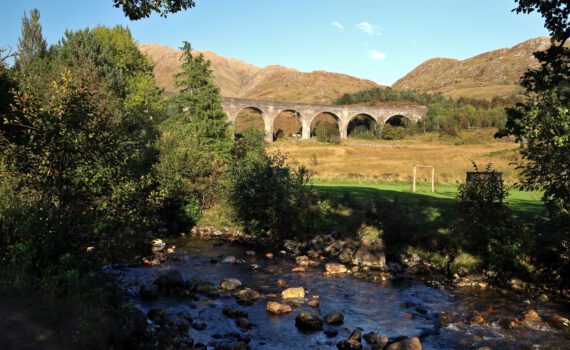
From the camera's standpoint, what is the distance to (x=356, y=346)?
12.0m

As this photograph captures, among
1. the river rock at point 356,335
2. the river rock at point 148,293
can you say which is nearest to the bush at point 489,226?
the river rock at point 356,335

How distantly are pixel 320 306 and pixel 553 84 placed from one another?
9.98 m

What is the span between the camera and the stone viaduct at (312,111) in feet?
333

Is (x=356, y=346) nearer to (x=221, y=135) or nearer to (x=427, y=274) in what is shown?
(x=427, y=274)

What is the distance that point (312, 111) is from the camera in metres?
110

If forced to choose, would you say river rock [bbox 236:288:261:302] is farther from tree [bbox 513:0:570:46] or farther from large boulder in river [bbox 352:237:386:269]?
tree [bbox 513:0:570:46]

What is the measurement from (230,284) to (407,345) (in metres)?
8.06

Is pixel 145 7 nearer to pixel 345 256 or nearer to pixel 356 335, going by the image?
pixel 356 335

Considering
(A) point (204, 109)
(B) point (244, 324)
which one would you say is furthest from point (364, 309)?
(A) point (204, 109)

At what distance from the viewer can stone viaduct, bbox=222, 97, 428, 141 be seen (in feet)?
333

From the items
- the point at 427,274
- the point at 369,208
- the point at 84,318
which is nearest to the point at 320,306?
the point at 427,274

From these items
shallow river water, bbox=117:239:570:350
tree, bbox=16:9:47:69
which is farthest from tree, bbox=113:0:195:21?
tree, bbox=16:9:47:69

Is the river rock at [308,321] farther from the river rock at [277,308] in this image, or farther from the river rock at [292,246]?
the river rock at [292,246]

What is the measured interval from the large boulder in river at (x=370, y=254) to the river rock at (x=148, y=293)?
1003 centimetres
